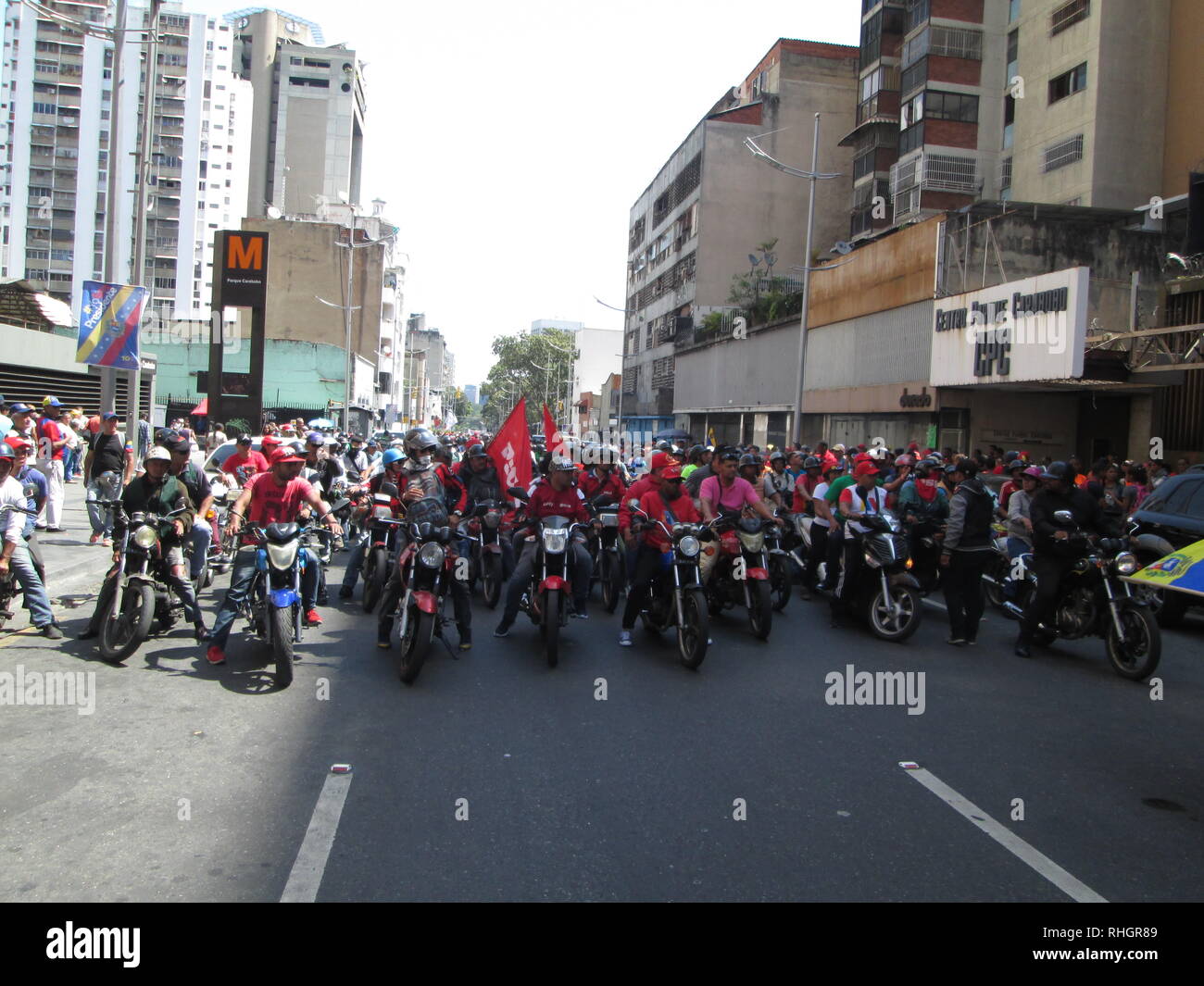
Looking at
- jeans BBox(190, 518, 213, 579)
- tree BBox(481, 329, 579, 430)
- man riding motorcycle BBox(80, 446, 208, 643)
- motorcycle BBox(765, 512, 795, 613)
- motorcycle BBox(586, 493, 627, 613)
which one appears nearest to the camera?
man riding motorcycle BBox(80, 446, 208, 643)

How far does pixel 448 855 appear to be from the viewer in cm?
433

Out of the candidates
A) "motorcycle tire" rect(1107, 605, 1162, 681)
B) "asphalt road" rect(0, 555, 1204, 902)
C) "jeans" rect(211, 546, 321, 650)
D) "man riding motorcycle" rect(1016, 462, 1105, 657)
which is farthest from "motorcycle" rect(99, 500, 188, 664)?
"motorcycle tire" rect(1107, 605, 1162, 681)

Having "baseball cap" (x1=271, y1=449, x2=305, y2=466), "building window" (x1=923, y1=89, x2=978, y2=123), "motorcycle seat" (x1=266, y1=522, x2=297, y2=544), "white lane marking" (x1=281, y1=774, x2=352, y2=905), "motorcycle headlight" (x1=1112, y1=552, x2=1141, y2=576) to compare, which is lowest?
"white lane marking" (x1=281, y1=774, x2=352, y2=905)

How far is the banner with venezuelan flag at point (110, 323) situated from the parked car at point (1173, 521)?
41.3ft

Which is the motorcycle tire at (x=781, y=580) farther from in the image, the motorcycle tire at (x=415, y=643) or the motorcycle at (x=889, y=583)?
the motorcycle tire at (x=415, y=643)

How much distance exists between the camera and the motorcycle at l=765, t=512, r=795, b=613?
11172 mm

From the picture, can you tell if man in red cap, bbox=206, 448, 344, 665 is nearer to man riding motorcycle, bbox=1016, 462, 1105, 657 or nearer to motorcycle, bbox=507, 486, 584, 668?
motorcycle, bbox=507, 486, 584, 668

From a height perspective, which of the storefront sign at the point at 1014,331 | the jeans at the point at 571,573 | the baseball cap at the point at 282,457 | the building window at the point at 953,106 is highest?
the building window at the point at 953,106

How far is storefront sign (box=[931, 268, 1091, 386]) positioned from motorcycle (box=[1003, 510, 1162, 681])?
13.2 m

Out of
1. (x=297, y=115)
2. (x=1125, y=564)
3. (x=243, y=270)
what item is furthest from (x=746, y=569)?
(x=297, y=115)

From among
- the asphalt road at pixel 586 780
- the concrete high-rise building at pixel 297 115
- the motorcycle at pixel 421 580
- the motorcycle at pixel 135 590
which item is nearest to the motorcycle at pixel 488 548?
the asphalt road at pixel 586 780

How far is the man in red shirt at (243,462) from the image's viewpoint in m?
12.1

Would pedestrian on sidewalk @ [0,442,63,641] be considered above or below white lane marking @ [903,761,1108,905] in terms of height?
above

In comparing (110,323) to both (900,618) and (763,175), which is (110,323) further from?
(763,175)
